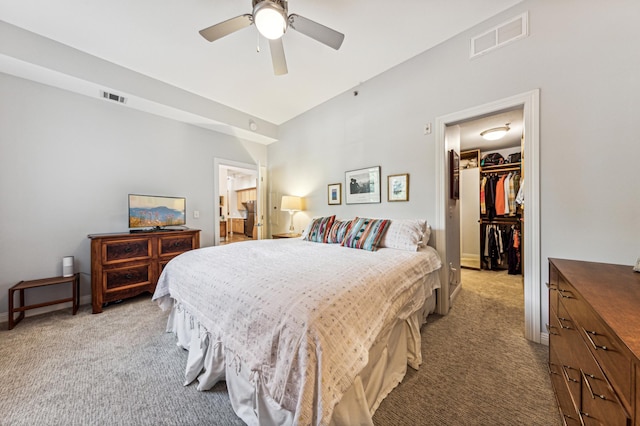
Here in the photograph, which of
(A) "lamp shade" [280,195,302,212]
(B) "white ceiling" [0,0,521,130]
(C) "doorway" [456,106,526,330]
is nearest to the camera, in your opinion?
(B) "white ceiling" [0,0,521,130]

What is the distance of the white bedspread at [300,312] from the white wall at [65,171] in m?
2.18

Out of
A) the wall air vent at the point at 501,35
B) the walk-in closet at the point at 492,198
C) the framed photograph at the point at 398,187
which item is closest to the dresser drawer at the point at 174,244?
the framed photograph at the point at 398,187

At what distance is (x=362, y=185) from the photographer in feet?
10.6

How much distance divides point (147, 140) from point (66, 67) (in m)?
1.06

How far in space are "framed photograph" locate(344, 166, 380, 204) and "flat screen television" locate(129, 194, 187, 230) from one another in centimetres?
269

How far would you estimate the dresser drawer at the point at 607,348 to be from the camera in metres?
0.63

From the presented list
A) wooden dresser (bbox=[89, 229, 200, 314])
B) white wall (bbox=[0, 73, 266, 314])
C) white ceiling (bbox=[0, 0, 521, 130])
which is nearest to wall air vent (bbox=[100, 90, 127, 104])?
white wall (bbox=[0, 73, 266, 314])

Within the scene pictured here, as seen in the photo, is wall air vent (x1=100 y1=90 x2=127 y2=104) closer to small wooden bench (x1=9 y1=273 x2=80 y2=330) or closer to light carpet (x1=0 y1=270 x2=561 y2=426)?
small wooden bench (x1=9 y1=273 x2=80 y2=330)

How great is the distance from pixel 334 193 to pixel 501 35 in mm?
2553

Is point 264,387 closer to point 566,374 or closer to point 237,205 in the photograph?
point 566,374

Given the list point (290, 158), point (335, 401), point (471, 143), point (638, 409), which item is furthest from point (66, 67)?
point (471, 143)

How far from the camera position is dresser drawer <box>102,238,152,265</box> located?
2656 millimetres

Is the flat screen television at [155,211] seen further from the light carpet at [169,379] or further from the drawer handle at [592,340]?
the drawer handle at [592,340]

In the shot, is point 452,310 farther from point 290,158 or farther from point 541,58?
point 290,158
